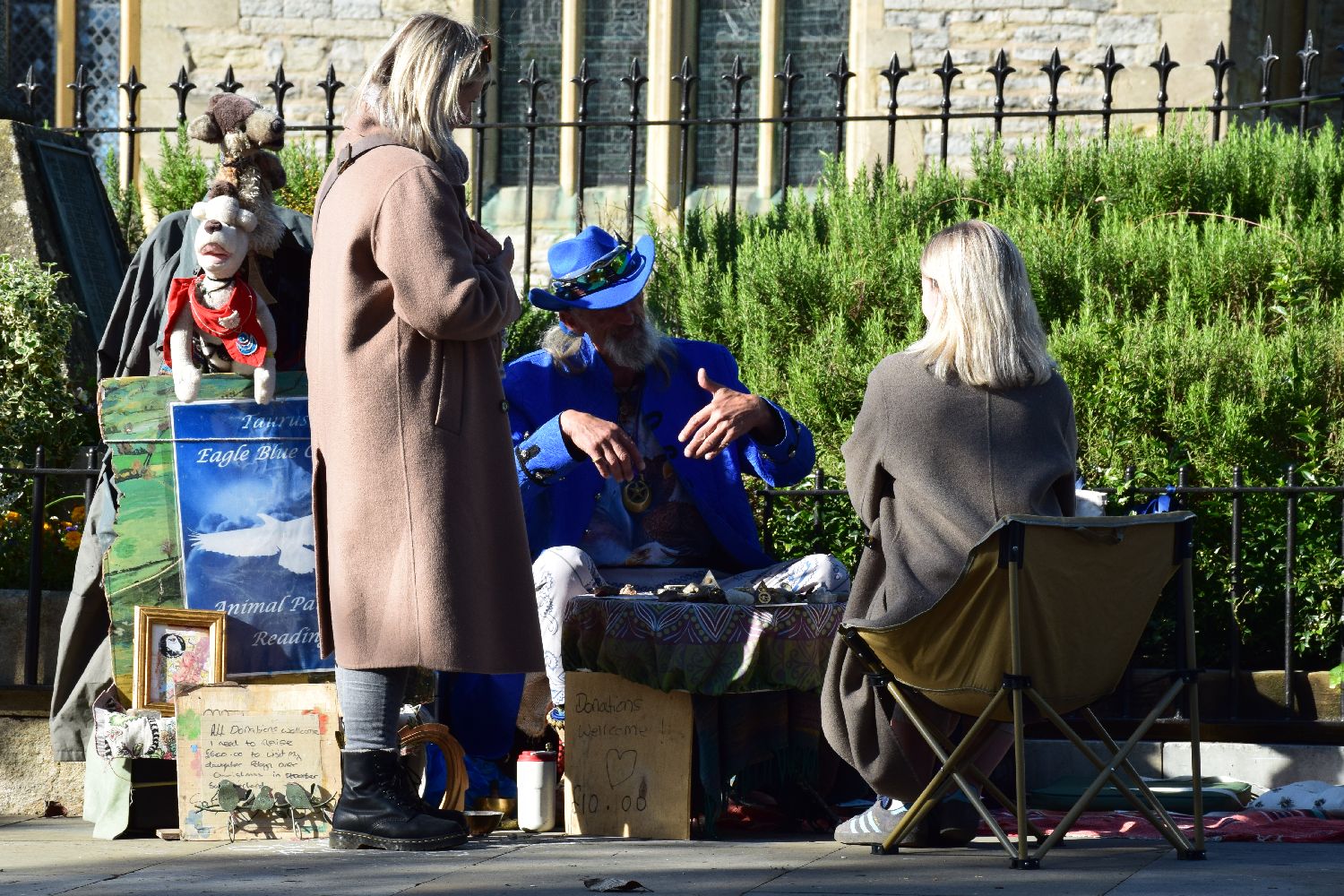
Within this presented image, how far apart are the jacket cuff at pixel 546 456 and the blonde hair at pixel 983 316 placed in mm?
1056

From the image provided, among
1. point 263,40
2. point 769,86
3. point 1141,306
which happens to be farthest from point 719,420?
point 263,40

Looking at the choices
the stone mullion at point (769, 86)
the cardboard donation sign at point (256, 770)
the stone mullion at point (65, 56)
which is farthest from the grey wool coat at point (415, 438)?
the stone mullion at point (65, 56)

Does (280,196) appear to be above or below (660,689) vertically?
above

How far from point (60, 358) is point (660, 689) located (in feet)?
9.35

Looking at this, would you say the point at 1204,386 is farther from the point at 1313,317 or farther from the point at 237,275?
the point at 237,275

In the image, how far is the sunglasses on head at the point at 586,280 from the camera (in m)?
5.11

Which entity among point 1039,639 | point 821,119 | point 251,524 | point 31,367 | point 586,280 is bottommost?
Result: point 1039,639

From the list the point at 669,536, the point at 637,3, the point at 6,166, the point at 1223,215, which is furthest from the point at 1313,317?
the point at 637,3

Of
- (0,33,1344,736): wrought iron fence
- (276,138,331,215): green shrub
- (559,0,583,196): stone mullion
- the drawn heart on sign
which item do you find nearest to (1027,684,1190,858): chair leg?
the drawn heart on sign

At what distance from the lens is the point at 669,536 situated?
517 cm

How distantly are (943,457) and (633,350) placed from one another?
1.21 metres

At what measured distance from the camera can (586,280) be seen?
16.8ft

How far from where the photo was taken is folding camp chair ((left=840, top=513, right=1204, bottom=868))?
3.95m

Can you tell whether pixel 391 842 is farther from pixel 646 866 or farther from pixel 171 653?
pixel 171 653
